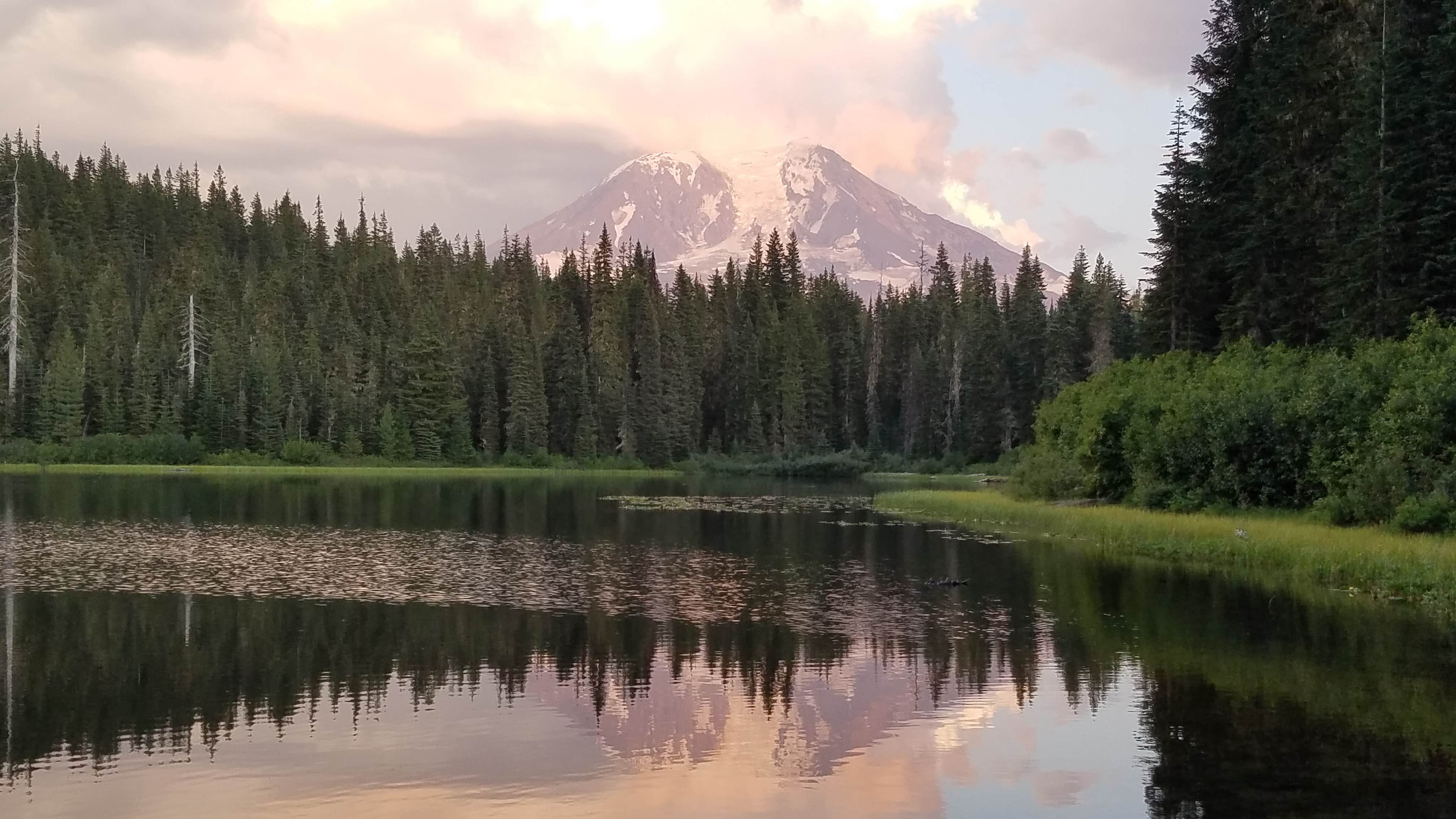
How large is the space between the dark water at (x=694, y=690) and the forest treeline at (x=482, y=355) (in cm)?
8753

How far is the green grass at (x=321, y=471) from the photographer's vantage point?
11069cm

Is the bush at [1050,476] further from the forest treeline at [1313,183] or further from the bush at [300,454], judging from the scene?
the bush at [300,454]

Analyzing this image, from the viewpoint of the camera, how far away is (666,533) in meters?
58.2

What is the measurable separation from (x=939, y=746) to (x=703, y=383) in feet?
511

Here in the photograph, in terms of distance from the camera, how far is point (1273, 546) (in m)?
42.4

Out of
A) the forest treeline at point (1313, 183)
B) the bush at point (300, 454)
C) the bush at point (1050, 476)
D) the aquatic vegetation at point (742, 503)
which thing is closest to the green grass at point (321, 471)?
the bush at point (300, 454)

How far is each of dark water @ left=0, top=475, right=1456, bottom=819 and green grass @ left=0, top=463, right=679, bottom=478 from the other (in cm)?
6953

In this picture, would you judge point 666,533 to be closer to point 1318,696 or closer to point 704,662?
point 704,662

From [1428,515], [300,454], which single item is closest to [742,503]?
[1428,515]

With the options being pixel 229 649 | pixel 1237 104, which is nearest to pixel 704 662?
pixel 229 649

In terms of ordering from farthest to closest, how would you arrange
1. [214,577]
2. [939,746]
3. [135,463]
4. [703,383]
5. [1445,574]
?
[703,383] < [135,463] < [214,577] < [1445,574] < [939,746]

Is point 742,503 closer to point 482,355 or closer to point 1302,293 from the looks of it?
point 1302,293

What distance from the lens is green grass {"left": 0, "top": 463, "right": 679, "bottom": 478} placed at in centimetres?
11069

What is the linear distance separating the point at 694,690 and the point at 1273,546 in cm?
2643
